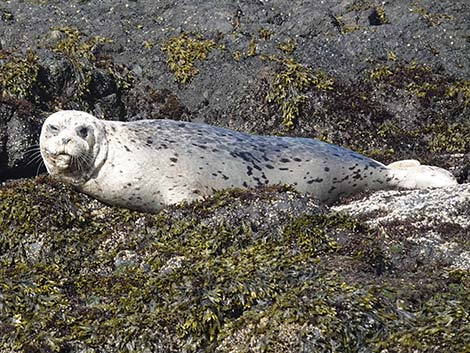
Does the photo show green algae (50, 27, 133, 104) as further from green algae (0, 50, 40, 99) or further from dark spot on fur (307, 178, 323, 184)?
dark spot on fur (307, 178, 323, 184)

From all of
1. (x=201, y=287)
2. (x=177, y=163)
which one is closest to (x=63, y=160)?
(x=177, y=163)

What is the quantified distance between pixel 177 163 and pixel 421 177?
1.92m

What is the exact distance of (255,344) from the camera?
4797 mm

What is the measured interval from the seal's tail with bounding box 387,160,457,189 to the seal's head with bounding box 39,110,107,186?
227 cm

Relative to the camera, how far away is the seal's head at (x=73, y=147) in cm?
695

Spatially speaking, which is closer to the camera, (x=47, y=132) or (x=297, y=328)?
(x=297, y=328)

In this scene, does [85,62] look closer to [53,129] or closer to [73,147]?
[53,129]

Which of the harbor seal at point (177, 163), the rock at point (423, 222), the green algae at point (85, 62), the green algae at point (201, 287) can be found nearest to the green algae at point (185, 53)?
the green algae at point (85, 62)

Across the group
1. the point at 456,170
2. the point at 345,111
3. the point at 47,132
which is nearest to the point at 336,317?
the point at 47,132

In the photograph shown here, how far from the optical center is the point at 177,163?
705cm

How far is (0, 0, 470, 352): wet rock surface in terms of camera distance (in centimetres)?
504

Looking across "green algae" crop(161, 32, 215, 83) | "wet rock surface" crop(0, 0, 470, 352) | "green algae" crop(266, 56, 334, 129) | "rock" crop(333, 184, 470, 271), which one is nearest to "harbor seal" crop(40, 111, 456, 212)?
"wet rock surface" crop(0, 0, 470, 352)

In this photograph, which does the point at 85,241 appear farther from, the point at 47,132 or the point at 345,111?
the point at 345,111

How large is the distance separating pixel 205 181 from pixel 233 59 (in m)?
2.90
